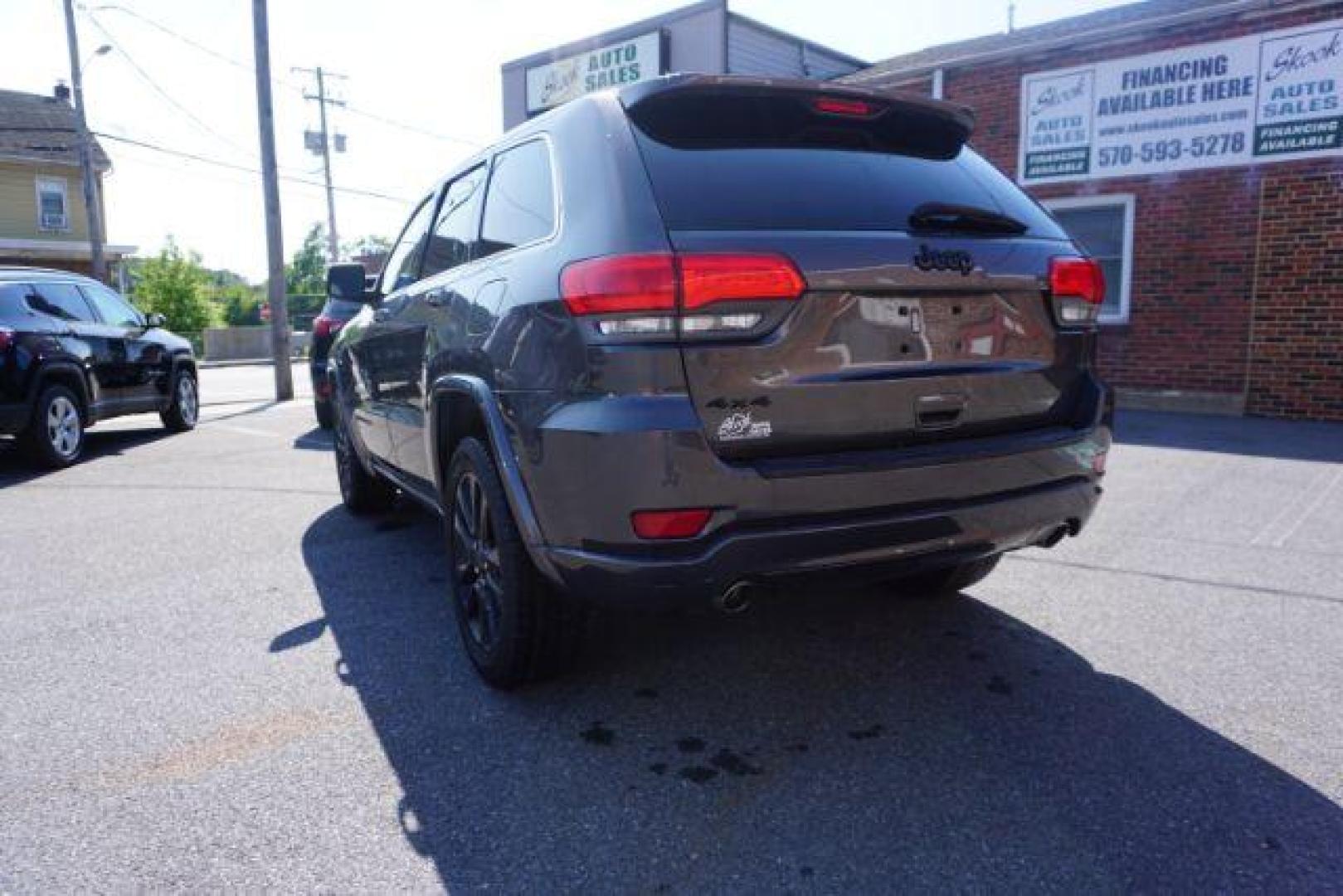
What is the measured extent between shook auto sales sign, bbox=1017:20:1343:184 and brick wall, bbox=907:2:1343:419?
0.15m

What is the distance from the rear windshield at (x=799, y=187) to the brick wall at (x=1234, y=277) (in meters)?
8.65

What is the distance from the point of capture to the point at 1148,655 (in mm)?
3295

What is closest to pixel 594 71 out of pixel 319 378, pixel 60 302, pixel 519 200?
pixel 319 378

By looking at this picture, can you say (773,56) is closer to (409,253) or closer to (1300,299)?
(1300,299)

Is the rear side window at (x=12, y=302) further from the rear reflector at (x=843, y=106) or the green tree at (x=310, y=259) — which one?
the green tree at (x=310, y=259)

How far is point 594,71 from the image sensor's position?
17.5 m

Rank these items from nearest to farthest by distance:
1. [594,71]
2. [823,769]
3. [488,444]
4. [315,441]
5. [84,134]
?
1. [823,769]
2. [488,444]
3. [315,441]
4. [594,71]
5. [84,134]

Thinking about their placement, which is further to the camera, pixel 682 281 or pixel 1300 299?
pixel 1300 299

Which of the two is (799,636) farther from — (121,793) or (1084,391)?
(121,793)

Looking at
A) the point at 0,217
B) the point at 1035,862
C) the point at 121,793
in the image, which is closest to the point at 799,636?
the point at 1035,862

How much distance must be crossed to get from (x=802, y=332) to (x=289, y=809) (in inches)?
70.7

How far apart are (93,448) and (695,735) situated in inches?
342

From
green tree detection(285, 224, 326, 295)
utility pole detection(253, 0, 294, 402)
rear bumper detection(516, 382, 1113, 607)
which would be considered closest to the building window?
rear bumper detection(516, 382, 1113, 607)

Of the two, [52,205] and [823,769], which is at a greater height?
[52,205]
